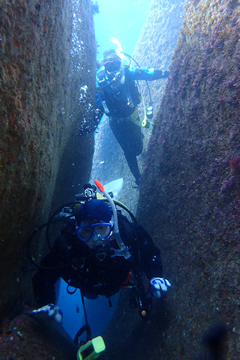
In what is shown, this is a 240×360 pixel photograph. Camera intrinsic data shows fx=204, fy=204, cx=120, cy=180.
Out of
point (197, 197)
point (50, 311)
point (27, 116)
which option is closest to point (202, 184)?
point (197, 197)

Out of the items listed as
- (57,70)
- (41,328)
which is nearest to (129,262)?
(41,328)

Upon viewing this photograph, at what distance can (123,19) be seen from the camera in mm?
25422

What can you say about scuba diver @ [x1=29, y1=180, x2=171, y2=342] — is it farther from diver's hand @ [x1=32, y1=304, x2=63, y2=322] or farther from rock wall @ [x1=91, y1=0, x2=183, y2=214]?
rock wall @ [x1=91, y1=0, x2=183, y2=214]

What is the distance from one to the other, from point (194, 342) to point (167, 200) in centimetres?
175

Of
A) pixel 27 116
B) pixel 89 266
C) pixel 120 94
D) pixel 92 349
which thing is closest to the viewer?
pixel 27 116

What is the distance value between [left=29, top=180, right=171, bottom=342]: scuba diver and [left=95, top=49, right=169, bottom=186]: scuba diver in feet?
10.2

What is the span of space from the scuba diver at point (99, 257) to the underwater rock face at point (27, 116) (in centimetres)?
37

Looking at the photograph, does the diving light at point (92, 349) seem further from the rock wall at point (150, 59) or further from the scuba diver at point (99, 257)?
the rock wall at point (150, 59)

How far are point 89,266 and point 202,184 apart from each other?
1868 mm

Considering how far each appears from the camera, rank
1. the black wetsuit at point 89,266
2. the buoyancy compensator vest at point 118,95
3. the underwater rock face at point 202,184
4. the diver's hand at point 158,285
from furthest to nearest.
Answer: the buoyancy compensator vest at point 118,95, the black wetsuit at point 89,266, the diver's hand at point 158,285, the underwater rock face at point 202,184

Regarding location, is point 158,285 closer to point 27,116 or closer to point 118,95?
point 27,116

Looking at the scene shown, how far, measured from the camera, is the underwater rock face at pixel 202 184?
6.53 ft

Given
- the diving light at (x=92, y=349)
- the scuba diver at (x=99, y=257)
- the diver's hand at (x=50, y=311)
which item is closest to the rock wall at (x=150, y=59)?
the scuba diver at (x=99, y=257)

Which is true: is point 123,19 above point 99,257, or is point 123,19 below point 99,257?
above
